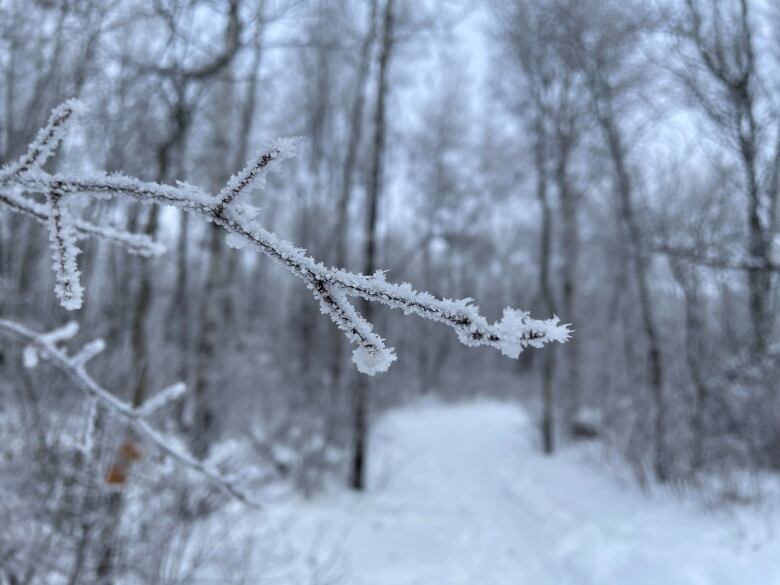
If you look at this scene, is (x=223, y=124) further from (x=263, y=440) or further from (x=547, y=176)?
(x=547, y=176)

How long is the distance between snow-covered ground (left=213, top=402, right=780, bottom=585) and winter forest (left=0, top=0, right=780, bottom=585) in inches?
1.5

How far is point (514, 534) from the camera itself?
202 inches

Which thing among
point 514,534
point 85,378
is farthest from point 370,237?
point 85,378

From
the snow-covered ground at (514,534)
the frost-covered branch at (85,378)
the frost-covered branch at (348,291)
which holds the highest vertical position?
the frost-covered branch at (348,291)

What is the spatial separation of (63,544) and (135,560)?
1.14 ft

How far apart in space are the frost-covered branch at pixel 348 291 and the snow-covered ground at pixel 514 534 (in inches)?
104

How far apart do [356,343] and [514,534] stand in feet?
17.0

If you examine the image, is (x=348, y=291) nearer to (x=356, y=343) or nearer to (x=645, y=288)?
(x=356, y=343)

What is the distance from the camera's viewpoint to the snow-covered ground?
3.43m

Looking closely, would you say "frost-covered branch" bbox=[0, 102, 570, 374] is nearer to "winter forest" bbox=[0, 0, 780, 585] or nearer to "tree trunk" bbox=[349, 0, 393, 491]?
"winter forest" bbox=[0, 0, 780, 585]

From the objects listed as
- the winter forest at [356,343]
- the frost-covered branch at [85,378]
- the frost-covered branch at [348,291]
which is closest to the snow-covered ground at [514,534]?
the winter forest at [356,343]

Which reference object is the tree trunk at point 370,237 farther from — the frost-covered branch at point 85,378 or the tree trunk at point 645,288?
the frost-covered branch at point 85,378

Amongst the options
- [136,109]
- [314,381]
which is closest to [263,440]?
[314,381]

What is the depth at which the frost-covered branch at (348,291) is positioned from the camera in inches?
22.1
